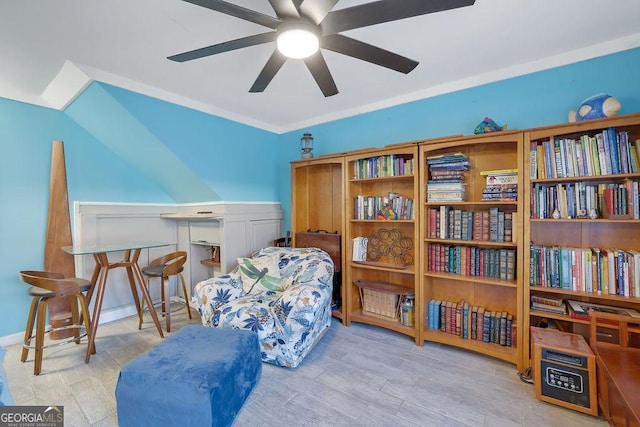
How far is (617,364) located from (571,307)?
1.70ft

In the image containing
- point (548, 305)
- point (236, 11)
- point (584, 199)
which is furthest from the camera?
point (548, 305)

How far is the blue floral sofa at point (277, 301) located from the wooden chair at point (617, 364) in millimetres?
1747

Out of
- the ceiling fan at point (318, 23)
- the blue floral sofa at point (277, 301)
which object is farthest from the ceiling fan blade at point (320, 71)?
the blue floral sofa at point (277, 301)

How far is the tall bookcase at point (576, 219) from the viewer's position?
1.81 m

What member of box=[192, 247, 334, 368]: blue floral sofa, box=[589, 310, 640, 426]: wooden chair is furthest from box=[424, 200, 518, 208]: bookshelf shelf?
box=[192, 247, 334, 368]: blue floral sofa

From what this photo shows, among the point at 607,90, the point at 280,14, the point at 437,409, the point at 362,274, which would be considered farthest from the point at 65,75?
the point at 607,90

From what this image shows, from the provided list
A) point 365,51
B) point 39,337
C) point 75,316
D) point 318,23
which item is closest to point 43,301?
point 39,337

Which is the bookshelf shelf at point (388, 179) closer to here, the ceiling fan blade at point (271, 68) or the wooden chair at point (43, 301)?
the ceiling fan blade at point (271, 68)

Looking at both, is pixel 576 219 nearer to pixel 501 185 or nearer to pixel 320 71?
pixel 501 185

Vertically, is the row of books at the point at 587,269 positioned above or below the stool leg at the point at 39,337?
above

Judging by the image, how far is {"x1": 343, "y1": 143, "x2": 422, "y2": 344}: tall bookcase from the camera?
8.75ft

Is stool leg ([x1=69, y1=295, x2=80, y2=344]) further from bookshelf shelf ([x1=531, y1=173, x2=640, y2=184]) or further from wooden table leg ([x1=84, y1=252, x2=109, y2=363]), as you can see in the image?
bookshelf shelf ([x1=531, y1=173, x2=640, y2=184])

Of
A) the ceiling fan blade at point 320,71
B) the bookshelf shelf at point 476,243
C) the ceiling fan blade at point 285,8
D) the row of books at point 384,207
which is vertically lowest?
the bookshelf shelf at point 476,243

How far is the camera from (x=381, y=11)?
1187mm
